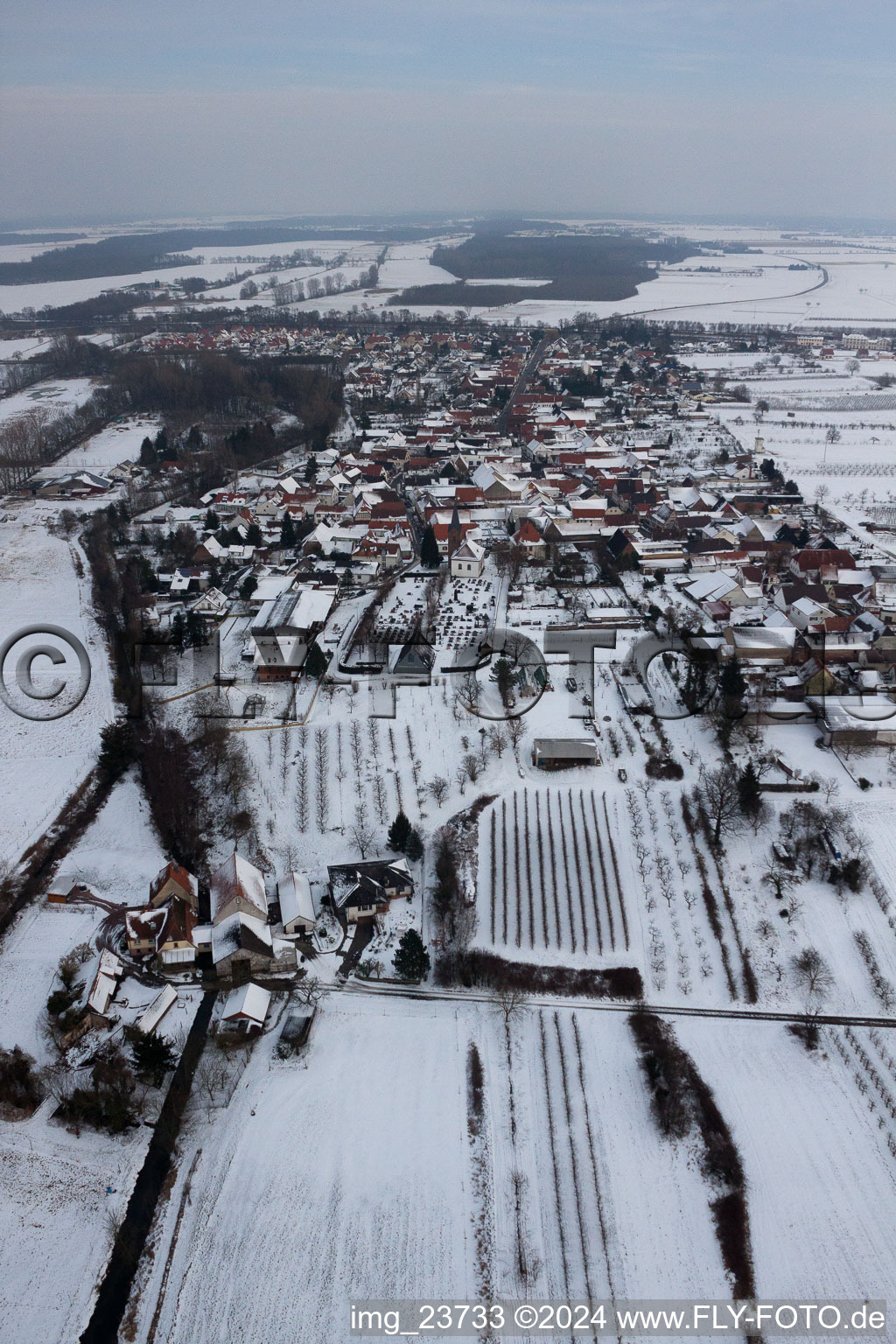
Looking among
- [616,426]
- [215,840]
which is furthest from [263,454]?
[215,840]

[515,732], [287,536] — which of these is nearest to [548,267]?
[287,536]

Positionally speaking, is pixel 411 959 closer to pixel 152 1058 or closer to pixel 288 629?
pixel 152 1058

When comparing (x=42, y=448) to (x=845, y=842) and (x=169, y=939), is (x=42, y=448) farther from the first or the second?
(x=845, y=842)

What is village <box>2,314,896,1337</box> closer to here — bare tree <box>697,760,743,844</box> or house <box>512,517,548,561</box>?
bare tree <box>697,760,743,844</box>

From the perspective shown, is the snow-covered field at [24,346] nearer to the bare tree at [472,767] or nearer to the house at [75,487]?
the house at [75,487]

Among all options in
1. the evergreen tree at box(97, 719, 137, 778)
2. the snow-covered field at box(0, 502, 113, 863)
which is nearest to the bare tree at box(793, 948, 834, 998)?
the evergreen tree at box(97, 719, 137, 778)

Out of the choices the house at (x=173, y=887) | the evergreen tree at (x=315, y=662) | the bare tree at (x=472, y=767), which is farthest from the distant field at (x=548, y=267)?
the house at (x=173, y=887)
